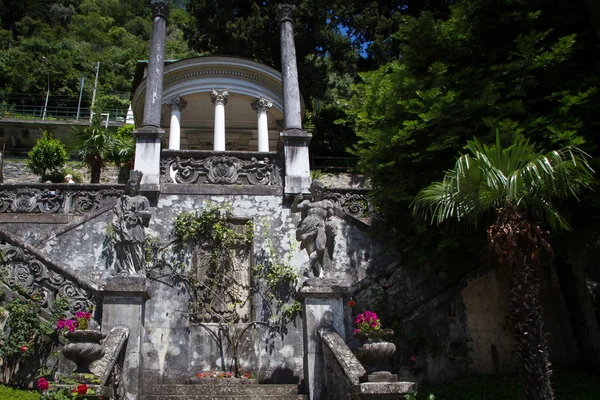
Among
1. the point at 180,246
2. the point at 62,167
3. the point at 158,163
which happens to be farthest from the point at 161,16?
the point at 62,167

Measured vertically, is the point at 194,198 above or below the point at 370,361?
above

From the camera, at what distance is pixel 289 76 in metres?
13.4

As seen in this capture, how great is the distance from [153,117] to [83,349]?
6985 mm

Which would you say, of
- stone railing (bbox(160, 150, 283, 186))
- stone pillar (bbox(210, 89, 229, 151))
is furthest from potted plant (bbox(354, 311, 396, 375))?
stone pillar (bbox(210, 89, 229, 151))

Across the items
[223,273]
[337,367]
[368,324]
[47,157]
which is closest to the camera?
[337,367]

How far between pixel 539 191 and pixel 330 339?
3522 mm

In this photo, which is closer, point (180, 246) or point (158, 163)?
point (180, 246)

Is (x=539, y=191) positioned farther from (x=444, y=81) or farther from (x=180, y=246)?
(x=180, y=246)

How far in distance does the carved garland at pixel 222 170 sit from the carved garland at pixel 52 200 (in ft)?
7.53

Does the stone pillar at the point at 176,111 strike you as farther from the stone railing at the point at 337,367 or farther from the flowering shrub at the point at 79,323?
the stone railing at the point at 337,367

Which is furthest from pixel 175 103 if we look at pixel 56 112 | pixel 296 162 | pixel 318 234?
pixel 56 112

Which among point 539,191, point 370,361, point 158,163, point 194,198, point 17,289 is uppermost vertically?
point 158,163

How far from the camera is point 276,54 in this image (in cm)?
2355

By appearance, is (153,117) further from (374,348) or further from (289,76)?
(374,348)
